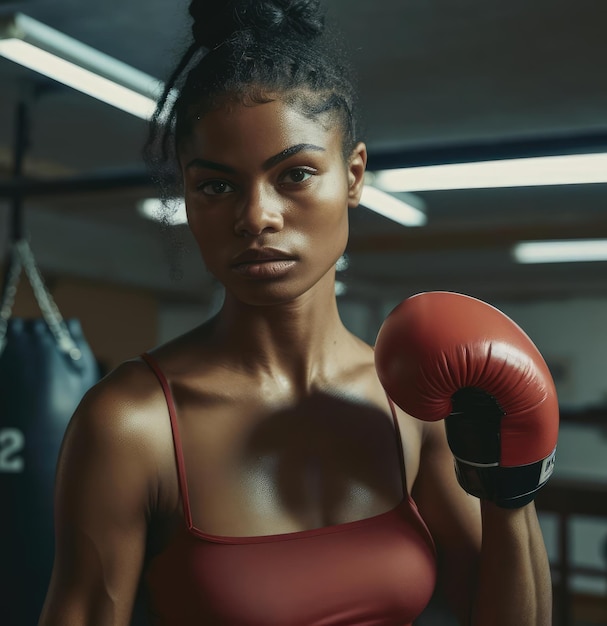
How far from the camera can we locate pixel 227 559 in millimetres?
1081

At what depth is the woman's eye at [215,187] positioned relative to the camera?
3.61ft

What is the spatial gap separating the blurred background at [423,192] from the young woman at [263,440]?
207 millimetres

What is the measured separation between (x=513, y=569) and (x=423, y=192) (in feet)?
15.9

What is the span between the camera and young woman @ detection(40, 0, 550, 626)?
107 cm

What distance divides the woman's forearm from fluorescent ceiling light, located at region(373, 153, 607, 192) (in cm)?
124

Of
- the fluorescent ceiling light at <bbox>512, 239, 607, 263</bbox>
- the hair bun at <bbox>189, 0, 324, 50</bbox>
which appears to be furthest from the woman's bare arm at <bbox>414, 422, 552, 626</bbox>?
the fluorescent ceiling light at <bbox>512, 239, 607, 263</bbox>

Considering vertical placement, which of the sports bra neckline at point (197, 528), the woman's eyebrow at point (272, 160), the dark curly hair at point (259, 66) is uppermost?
the dark curly hair at point (259, 66)

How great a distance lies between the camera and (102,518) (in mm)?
1055

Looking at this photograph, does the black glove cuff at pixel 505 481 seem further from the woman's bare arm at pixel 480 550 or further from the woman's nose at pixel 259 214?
the woman's nose at pixel 259 214

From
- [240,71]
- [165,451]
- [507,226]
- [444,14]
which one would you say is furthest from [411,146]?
[507,226]

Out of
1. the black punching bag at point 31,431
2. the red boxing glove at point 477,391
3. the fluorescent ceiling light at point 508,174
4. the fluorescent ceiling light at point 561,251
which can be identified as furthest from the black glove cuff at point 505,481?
the fluorescent ceiling light at point 561,251

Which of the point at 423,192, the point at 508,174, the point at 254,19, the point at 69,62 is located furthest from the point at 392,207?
the point at 254,19

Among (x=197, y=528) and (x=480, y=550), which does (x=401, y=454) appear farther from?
(x=197, y=528)

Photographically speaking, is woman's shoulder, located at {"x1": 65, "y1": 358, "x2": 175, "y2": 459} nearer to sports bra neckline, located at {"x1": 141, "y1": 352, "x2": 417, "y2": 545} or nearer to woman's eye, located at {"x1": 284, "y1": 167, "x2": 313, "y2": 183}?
sports bra neckline, located at {"x1": 141, "y1": 352, "x2": 417, "y2": 545}
